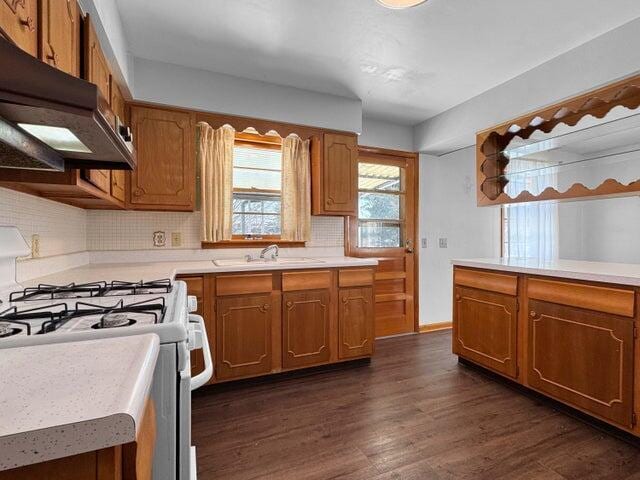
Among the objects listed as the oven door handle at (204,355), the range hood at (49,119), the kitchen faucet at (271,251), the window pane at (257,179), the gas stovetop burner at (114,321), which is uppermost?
the window pane at (257,179)

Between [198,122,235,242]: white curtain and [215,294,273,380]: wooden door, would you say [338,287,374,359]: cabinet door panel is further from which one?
[198,122,235,242]: white curtain

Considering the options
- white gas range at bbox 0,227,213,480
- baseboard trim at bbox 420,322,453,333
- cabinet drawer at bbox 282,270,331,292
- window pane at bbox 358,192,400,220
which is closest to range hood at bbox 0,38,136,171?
white gas range at bbox 0,227,213,480

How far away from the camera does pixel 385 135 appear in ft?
12.5

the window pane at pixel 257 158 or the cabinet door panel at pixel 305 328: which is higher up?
the window pane at pixel 257 158

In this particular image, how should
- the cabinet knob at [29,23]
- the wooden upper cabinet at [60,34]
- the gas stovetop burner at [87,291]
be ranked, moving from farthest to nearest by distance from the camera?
the gas stovetop burner at [87,291] → the wooden upper cabinet at [60,34] → the cabinet knob at [29,23]

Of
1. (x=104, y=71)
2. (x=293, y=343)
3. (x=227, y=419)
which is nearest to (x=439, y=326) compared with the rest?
(x=293, y=343)

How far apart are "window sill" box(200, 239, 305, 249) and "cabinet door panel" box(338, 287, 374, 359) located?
0.73 metres

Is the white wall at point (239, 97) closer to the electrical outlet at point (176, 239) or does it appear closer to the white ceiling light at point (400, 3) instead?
the electrical outlet at point (176, 239)

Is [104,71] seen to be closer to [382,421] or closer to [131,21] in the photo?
[131,21]

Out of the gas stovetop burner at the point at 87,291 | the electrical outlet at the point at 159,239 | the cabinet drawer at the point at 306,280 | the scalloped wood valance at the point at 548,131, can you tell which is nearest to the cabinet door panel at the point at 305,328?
the cabinet drawer at the point at 306,280

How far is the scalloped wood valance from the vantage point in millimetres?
2227

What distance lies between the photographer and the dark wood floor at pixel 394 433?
5.42 feet

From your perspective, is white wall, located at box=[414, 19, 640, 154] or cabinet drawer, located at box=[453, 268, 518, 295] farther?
cabinet drawer, located at box=[453, 268, 518, 295]

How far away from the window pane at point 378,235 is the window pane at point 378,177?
42cm
